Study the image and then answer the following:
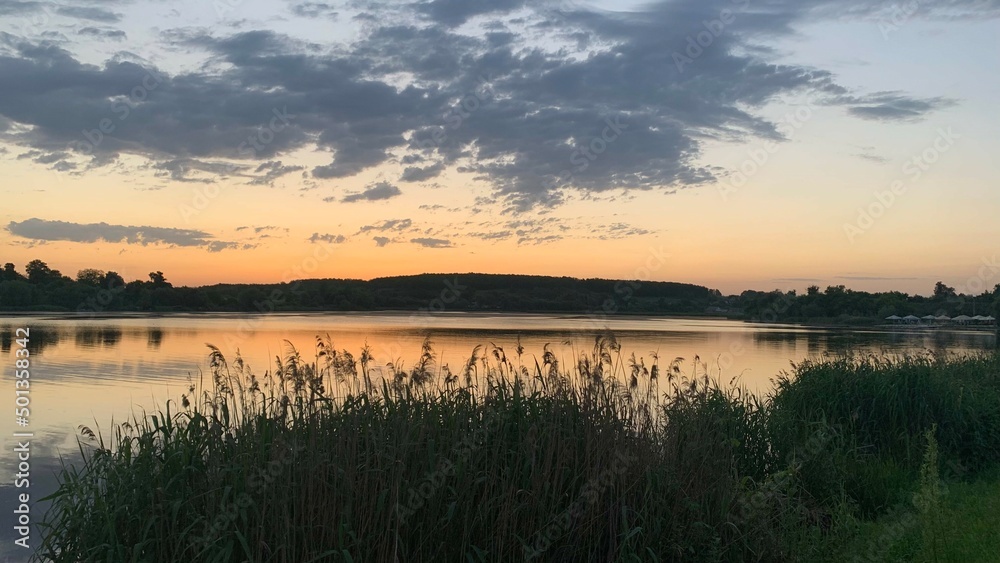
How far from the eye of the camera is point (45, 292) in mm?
71688

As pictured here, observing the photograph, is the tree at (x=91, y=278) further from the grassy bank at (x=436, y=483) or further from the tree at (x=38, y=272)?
the grassy bank at (x=436, y=483)

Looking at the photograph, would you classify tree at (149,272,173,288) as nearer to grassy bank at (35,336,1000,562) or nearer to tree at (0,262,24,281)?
tree at (0,262,24,281)

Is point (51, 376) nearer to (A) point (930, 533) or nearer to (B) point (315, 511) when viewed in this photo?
(B) point (315, 511)

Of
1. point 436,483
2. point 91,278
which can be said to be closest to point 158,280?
point 91,278

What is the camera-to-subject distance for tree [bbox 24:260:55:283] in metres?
71.4

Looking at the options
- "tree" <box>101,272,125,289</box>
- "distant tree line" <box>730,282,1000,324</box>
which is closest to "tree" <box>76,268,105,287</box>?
"tree" <box>101,272,125,289</box>

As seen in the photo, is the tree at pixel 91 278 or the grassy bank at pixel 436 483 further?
the tree at pixel 91 278

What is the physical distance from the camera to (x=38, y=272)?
72.0 m

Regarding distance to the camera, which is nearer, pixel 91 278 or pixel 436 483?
pixel 436 483

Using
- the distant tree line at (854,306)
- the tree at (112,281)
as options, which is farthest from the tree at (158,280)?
the distant tree line at (854,306)

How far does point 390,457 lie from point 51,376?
20.3 m

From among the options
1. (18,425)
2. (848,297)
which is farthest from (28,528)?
(848,297)

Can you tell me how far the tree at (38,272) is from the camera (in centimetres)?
7144

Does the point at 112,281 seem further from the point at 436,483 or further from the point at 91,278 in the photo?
the point at 436,483
